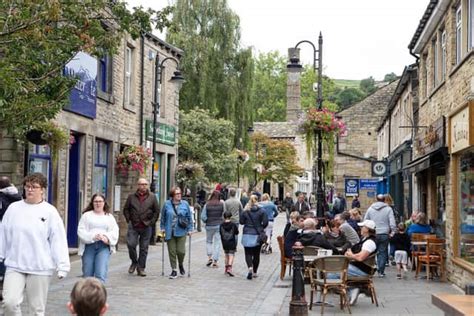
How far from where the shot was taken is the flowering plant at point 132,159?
65.6ft

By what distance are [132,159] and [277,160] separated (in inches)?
1754

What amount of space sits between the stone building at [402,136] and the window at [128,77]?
783 cm

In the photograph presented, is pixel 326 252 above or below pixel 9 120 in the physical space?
below

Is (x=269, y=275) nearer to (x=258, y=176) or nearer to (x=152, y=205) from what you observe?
(x=152, y=205)

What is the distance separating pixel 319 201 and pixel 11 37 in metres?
11.5

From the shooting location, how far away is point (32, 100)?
32.2 ft

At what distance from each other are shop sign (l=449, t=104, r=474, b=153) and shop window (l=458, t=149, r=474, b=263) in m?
0.25

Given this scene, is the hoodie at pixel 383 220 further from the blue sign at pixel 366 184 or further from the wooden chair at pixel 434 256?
the blue sign at pixel 366 184

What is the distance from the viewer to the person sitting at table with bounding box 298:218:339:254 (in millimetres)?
12895

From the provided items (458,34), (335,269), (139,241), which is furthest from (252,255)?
(458,34)

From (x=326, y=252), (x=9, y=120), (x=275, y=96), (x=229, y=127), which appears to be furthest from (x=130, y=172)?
(x=275, y=96)

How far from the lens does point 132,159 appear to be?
19969 mm

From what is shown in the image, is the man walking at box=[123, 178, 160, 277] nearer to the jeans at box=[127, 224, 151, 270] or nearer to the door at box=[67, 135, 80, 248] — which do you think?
the jeans at box=[127, 224, 151, 270]

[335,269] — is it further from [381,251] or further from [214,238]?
[214,238]
